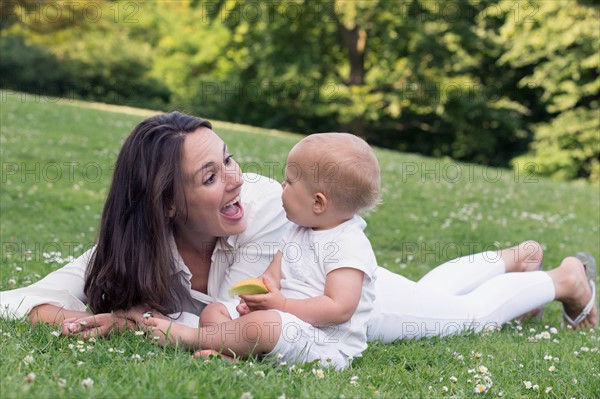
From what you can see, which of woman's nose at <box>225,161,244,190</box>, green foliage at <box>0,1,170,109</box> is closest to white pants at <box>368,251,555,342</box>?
woman's nose at <box>225,161,244,190</box>

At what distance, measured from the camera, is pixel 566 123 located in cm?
2480

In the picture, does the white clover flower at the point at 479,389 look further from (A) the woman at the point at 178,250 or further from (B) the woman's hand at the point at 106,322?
(B) the woman's hand at the point at 106,322

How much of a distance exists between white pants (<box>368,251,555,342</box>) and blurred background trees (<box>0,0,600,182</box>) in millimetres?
18201

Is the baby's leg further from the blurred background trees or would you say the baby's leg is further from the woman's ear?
the blurred background trees

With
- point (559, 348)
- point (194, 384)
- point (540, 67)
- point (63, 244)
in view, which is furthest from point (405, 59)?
point (194, 384)

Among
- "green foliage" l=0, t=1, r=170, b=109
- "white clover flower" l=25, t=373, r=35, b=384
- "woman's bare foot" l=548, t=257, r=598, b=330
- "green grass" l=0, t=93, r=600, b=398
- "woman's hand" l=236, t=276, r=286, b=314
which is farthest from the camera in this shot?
"green foliage" l=0, t=1, r=170, b=109

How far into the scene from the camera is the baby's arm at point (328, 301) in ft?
11.3

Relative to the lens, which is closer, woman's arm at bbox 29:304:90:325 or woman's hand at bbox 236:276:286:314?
woman's hand at bbox 236:276:286:314

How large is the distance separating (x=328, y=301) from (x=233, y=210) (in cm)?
70

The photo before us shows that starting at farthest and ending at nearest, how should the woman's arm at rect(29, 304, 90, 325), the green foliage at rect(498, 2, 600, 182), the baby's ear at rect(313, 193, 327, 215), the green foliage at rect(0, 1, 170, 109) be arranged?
the green foliage at rect(0, 1, 170, 109)
the green foliage at rect(498, 2, 600, 182)
the woman's arm at rect(29, 304, 90, 325)
the baby's ear at rect(313, 193, 327, 215)

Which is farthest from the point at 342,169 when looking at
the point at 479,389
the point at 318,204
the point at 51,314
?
the point at 51,314

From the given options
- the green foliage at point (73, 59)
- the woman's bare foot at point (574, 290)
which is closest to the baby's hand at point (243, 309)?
the woman's bare foot at point (574, 290)

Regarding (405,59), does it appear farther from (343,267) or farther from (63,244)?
(343,267)

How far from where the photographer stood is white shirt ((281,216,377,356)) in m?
3.49
